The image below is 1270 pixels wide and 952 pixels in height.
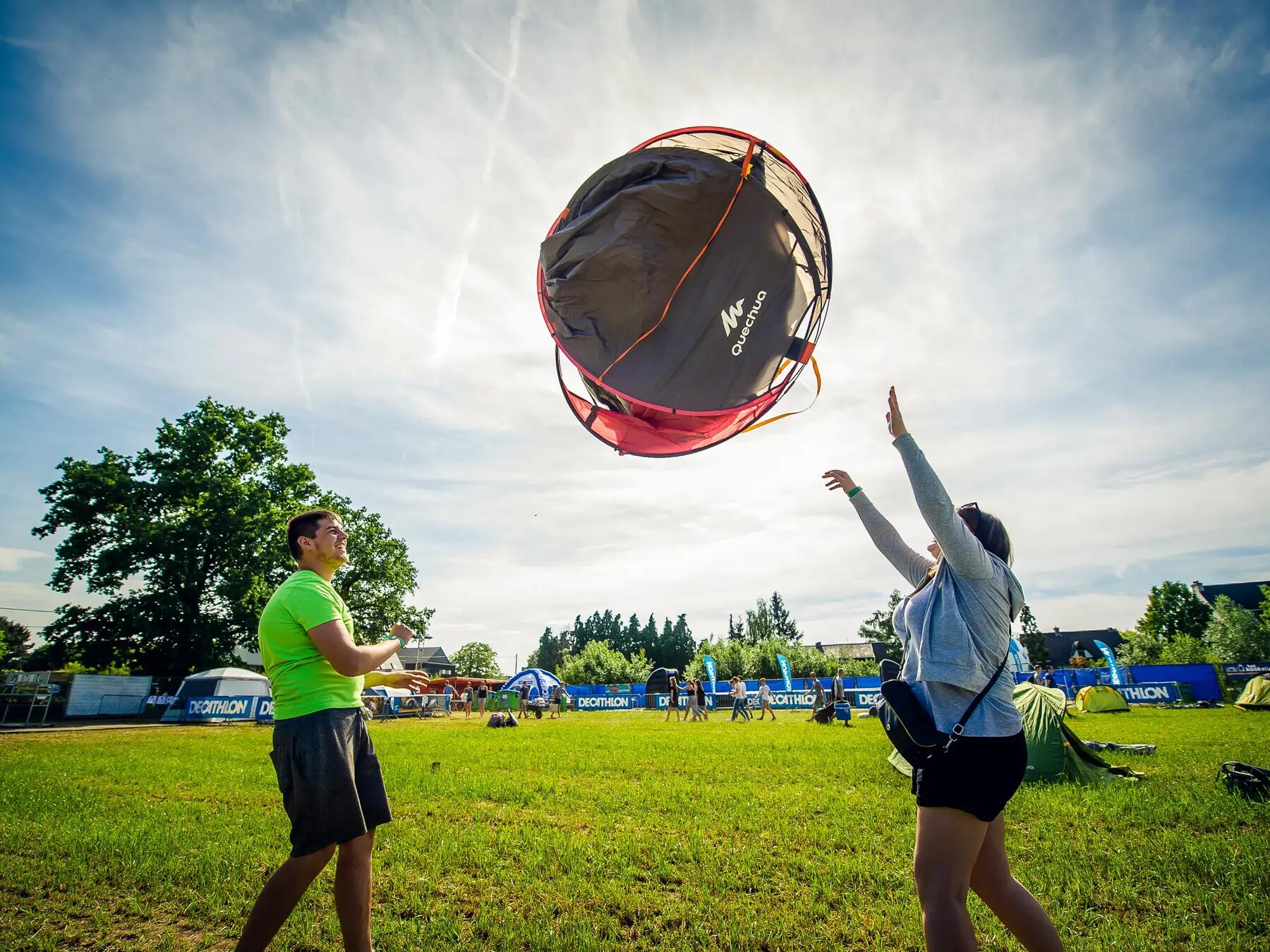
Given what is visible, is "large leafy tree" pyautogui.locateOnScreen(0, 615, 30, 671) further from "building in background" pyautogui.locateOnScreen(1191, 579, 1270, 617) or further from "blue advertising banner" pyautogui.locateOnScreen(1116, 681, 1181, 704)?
"building in background" pyautogui.locateOnScreen(1191, 579, 1270, 617)

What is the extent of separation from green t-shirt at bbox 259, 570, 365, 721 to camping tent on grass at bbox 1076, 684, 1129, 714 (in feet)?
80.7

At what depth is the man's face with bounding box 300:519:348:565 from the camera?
117 inches

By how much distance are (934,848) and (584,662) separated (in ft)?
173

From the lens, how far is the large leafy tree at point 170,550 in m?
28.1

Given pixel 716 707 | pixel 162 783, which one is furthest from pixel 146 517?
pixel 716 707

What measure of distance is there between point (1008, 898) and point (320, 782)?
108 inches

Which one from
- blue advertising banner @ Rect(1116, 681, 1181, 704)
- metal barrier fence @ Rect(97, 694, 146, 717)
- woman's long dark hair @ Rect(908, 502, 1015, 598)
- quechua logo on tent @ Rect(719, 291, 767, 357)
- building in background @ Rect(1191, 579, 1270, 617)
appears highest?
building in background @ Rect(1191, 579, 1270, 617)

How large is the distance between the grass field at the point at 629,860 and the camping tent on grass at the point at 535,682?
23342 millimetres

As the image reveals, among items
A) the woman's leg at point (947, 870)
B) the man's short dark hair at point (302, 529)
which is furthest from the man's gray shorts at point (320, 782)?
the woman's leg at point (947, 870)

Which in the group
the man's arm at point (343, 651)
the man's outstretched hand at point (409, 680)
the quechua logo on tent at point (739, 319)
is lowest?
the man's outstretched hand at point (409, 680)

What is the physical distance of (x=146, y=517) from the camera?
28719 mm

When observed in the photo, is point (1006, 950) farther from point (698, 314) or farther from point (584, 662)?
point (584, 662)

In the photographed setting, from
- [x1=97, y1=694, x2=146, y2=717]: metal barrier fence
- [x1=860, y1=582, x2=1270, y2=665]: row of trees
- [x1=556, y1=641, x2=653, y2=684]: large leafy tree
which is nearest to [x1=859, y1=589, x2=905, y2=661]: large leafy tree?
[x1=860, y1=582, x2=1270, y2=665]: row of trees

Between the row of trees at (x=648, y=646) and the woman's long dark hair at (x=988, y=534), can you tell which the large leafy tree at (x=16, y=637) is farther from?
the woman's long dark hair at (x=988, y=534)
